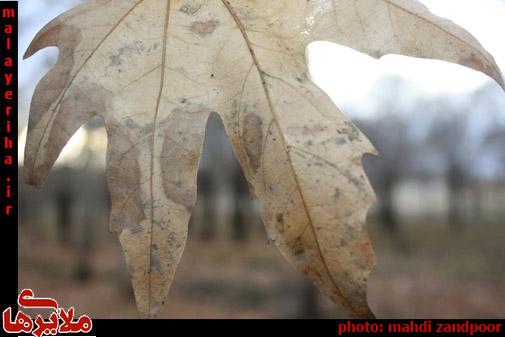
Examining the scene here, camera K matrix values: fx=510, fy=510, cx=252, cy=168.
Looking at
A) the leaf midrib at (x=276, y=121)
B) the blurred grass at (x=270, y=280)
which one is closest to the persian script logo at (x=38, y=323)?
the leaf midrib at (x=276, y=121)

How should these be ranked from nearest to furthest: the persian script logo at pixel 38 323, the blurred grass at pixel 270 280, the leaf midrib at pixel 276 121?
the leaf midrib at pixel 276 121 → the persian script logo at pixel 38 323 → the blurred grass at pixel 270 280

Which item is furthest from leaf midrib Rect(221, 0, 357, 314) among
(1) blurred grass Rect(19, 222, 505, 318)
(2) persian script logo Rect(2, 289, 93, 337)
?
(1) blurred grass Rect(19, 222, 505, 318)

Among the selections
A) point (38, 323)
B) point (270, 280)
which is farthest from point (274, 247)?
point (38, 323)

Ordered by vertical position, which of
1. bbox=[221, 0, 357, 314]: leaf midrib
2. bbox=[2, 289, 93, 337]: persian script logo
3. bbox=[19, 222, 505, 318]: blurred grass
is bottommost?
bbox=[19, 222, 505, 318]: blurred grass

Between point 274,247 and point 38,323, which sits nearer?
point 38,323

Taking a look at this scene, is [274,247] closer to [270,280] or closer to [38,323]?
[270,280]

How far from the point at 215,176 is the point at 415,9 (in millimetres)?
22940

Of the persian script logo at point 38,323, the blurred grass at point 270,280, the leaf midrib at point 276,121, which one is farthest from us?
the blurred grass at point 270,280

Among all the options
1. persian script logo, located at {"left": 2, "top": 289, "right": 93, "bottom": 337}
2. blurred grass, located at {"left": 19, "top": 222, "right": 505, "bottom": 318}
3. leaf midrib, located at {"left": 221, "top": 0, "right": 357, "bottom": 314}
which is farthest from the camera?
blurred grass, located at {"left": 19, "top": 222, "right": 505, "bottom": 318}

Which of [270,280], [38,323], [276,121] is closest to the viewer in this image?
[276,121]

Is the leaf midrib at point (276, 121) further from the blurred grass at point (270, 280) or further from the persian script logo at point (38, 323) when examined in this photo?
the blurred grass at point (270, 280)

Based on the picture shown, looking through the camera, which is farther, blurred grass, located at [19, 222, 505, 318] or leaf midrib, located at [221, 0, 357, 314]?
blurred grass, located at [19, 222, 505, 318]

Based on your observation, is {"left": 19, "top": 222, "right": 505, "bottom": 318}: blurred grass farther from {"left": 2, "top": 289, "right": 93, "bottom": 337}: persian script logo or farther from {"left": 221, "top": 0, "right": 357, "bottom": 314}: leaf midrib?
{"left": 221, "top": 0, "right": 357, "bottom": 314}: leaf midrib
